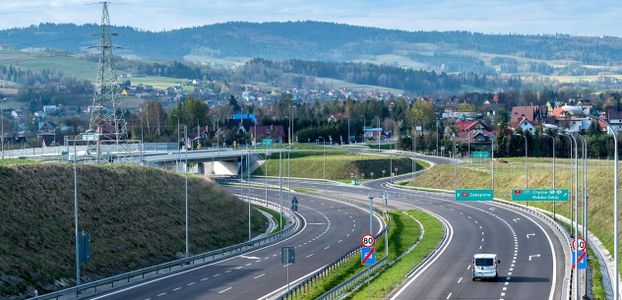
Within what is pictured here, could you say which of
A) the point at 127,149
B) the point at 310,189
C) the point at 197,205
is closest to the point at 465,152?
the point at 310,189

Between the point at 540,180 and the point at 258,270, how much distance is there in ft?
179

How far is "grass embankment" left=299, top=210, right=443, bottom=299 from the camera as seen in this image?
1957 inches

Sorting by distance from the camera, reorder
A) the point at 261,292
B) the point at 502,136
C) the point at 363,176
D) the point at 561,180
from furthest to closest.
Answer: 1. the point at 502,136
2. the point at 363,176
3. the point at 561,180
4. the point at 261,292

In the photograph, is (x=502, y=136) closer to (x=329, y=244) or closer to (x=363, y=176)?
(x=363, y=176)

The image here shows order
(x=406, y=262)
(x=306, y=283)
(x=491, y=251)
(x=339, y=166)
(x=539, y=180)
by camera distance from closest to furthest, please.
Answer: (x=306, y=283) < (x=406, y=262) < (x=491, y=251) < (x=539, y=180) < (x=339, y=166)

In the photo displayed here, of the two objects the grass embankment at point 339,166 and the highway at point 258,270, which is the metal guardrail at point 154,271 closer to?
the highway at point 258,270

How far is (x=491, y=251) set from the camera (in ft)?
218

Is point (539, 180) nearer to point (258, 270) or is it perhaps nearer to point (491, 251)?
point (491, 251)

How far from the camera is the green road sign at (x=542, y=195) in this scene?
85438 mm

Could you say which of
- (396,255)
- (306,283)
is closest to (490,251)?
(396,255)

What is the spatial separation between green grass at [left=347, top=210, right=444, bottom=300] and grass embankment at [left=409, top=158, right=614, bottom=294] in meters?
11.5

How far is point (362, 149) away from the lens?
574 ft

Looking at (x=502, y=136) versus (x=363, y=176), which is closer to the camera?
(x=363, y=176)

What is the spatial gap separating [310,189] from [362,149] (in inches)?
1800
